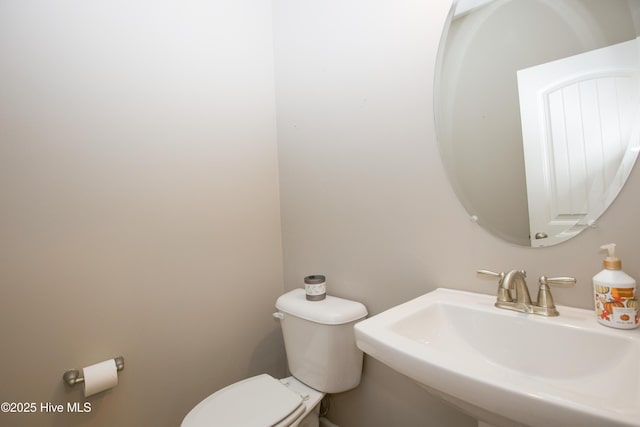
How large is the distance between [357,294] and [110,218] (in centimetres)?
102

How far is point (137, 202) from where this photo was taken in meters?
1.17

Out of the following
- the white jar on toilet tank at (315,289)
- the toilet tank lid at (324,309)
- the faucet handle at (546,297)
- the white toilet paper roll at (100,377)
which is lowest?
the white toilet paper roll at (100,377)

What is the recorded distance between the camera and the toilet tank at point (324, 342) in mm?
1125

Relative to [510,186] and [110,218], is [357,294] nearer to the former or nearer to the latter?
[510,186]

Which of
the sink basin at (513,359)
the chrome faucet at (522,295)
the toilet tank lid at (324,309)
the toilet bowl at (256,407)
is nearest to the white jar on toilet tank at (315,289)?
the toilet tank lid at (324,309)

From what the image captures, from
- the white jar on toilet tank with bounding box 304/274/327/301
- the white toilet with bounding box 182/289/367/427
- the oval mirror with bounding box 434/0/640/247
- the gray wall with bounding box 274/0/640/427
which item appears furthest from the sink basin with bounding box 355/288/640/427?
the white jar on toilet tank with bounding box 304/274/327/301

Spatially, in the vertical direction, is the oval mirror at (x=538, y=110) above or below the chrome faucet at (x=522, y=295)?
above

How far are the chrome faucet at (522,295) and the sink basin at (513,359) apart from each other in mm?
23

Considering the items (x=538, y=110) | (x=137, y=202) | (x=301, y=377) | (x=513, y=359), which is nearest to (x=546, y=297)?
(x=513, y=359)

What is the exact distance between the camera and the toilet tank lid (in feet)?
3.67

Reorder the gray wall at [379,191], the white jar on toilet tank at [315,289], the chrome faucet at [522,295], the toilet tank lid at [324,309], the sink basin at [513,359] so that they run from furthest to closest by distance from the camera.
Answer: the white jar on toilet tank at [315,289] → the toilet tank lid at [324,309] → the gray wall at [379,191] → the chrome faucet at [522,295] → the sink basin at [513,359]

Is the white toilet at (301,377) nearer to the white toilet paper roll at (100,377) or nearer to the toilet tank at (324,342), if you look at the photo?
the toilet tank at (324,342)

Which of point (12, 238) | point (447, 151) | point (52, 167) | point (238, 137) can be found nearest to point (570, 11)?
point (447, 151)

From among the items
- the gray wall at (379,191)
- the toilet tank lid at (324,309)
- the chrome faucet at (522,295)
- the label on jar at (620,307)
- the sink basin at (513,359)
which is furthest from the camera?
the toilet tank lid at (324,309)
